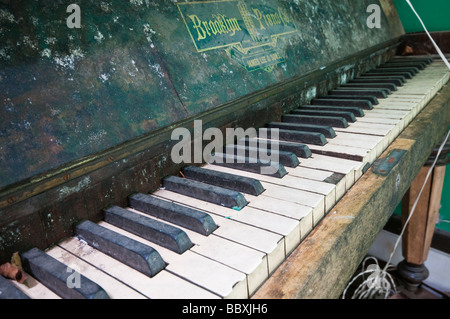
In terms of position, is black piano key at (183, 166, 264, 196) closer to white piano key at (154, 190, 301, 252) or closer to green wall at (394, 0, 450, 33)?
white piano key at (154, 190, 301, 252)

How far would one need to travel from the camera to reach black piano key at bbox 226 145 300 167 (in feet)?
4.61

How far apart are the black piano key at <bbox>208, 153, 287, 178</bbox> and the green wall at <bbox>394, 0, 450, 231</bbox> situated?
3129mm

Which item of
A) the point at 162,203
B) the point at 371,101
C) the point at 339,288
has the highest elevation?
the point at 371,101

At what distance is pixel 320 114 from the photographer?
1.92 meters

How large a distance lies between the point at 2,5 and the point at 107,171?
0.59 m

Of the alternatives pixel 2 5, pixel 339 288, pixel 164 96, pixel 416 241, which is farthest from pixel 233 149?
pixel 416 241

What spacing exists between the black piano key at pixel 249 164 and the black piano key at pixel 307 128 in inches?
13.7

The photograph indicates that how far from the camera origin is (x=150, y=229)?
1.01 metres

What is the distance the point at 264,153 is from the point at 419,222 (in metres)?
1.93

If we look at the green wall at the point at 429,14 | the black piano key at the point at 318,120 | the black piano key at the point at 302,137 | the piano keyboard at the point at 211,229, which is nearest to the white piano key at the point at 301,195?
the piano keyboard at the point at 211,229

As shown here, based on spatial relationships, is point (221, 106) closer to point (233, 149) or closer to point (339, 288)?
point (233, 149)

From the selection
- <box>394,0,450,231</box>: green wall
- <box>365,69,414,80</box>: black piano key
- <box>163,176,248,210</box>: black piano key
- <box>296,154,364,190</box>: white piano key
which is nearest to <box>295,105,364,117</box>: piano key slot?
<box>296,154,364,190</box>: white piano key

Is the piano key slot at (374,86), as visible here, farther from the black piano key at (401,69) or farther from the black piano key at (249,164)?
the black piano key at (249,164)

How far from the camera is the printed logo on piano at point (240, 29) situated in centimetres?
163
